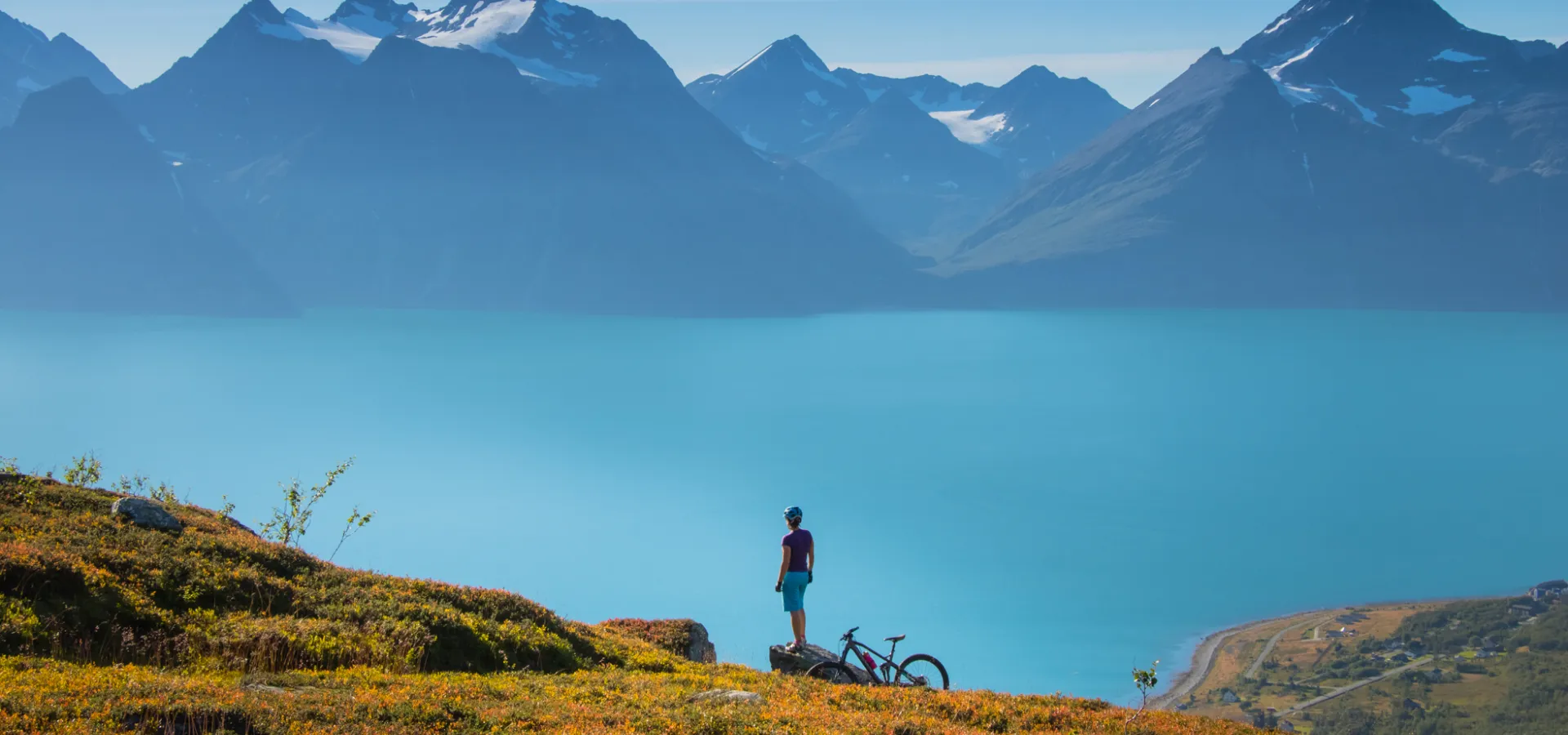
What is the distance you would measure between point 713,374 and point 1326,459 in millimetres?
103165

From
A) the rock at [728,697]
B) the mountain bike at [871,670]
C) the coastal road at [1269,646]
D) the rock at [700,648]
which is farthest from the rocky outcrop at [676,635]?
the coastal road at [1269,646]

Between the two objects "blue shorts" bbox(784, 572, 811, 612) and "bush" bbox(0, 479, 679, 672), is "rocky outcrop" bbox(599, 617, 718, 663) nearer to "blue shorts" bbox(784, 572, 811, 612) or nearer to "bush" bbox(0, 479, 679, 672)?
Answer: "bush" bbox(0, 479, 679, 672)

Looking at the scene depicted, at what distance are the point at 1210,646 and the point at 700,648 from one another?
52125 millimetres

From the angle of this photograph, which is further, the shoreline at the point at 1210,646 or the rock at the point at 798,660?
the shoreline at the point at 1210,646

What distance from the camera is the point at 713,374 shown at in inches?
7367

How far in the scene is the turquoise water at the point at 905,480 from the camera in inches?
2685

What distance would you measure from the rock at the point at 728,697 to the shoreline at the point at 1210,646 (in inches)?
1568

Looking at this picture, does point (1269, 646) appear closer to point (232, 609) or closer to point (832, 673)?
point (832, 673)

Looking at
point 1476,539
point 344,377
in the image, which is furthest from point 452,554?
point 344,377

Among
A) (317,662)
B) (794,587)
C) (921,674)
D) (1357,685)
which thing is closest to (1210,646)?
(1357,685)

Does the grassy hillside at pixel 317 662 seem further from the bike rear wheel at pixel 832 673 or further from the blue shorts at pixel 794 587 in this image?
the blue shorts at pixel 794 587

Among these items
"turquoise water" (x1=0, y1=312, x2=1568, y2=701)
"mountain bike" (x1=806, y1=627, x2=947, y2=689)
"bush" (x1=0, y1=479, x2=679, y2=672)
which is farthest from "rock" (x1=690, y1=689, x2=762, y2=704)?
"turquoise water" (x1=0, y1=312, x2=1568, y2=701)

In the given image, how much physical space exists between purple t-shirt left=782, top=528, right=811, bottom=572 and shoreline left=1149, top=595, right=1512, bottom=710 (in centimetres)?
3708

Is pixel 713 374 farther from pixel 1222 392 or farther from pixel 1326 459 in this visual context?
pixel 1326 459
